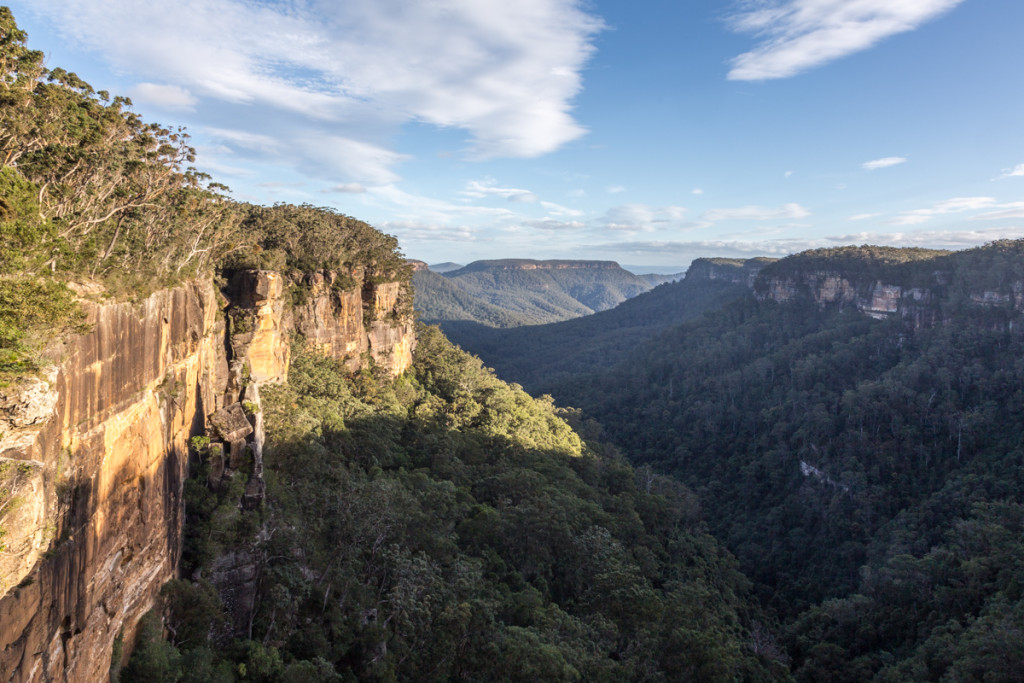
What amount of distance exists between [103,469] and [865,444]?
62.7 metres

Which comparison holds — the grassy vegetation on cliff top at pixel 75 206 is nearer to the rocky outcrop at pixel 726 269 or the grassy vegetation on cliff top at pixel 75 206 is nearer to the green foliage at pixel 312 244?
the green foliage at pixel 312 244

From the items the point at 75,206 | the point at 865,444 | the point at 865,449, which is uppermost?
the point at 75,206

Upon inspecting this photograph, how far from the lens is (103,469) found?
1187 cm

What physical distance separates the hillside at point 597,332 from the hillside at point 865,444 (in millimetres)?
15225

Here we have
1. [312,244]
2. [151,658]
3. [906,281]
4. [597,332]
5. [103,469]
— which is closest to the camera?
[103,469]

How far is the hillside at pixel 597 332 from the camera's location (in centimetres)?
11100

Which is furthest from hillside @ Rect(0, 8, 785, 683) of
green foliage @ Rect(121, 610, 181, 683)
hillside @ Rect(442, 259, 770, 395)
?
hillside @ Rect(442, 259, 770, 395)

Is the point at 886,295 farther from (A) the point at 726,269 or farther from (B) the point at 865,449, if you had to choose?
(A) the point at 726,269

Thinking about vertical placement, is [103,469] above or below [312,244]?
below

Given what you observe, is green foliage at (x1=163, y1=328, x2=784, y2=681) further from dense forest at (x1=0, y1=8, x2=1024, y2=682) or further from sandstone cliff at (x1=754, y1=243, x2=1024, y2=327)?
sandstone cliff at (x1=754, y1=243, x2=1024, y2=327)

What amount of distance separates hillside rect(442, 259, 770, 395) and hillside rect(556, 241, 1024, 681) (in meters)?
15.2

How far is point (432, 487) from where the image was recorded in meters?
27.3

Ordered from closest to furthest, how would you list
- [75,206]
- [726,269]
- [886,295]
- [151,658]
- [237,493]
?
[151,658], [75,206], [237,493], [886,295], [726,269]

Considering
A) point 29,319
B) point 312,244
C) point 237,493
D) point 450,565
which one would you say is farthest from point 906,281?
point 29,319
